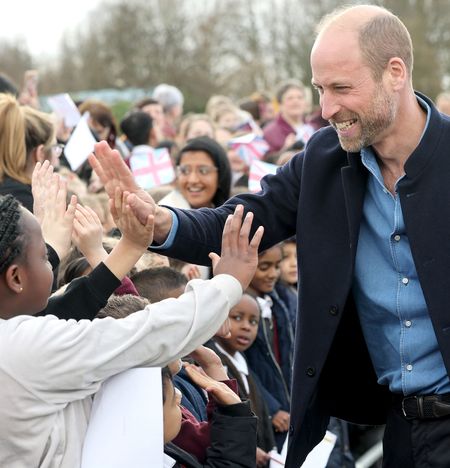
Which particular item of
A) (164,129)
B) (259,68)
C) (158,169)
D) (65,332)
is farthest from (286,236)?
(259,68)

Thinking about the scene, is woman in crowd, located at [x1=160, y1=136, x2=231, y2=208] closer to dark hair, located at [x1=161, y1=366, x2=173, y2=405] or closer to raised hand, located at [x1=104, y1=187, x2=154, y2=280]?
raised hand, located at [x1=104, y1=187, x2=154, y2=280]

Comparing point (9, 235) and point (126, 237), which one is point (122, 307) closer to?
point (126, 237)

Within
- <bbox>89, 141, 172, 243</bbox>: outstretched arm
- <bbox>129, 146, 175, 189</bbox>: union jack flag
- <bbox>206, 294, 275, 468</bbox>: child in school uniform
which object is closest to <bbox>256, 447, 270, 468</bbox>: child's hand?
<bbox>206, 294, 275, 468</bbox>: child in school uniform

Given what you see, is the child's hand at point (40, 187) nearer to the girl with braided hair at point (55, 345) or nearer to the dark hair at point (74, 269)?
the dark hair at point (74, 269)

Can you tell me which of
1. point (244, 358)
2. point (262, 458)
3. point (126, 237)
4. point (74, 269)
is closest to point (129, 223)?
point (126, 237)

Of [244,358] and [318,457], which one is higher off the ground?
[244,358]

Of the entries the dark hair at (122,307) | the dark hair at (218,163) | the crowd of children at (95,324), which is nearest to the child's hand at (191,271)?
the crowd of children at (95,324)

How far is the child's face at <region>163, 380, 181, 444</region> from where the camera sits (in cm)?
366

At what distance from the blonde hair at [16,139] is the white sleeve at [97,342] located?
2.64m

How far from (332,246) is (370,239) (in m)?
0.15

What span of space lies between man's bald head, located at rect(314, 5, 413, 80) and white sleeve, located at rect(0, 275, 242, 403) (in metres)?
1.36

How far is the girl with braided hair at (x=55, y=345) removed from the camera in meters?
3.06

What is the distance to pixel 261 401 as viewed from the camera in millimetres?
5973

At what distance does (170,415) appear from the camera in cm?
368
